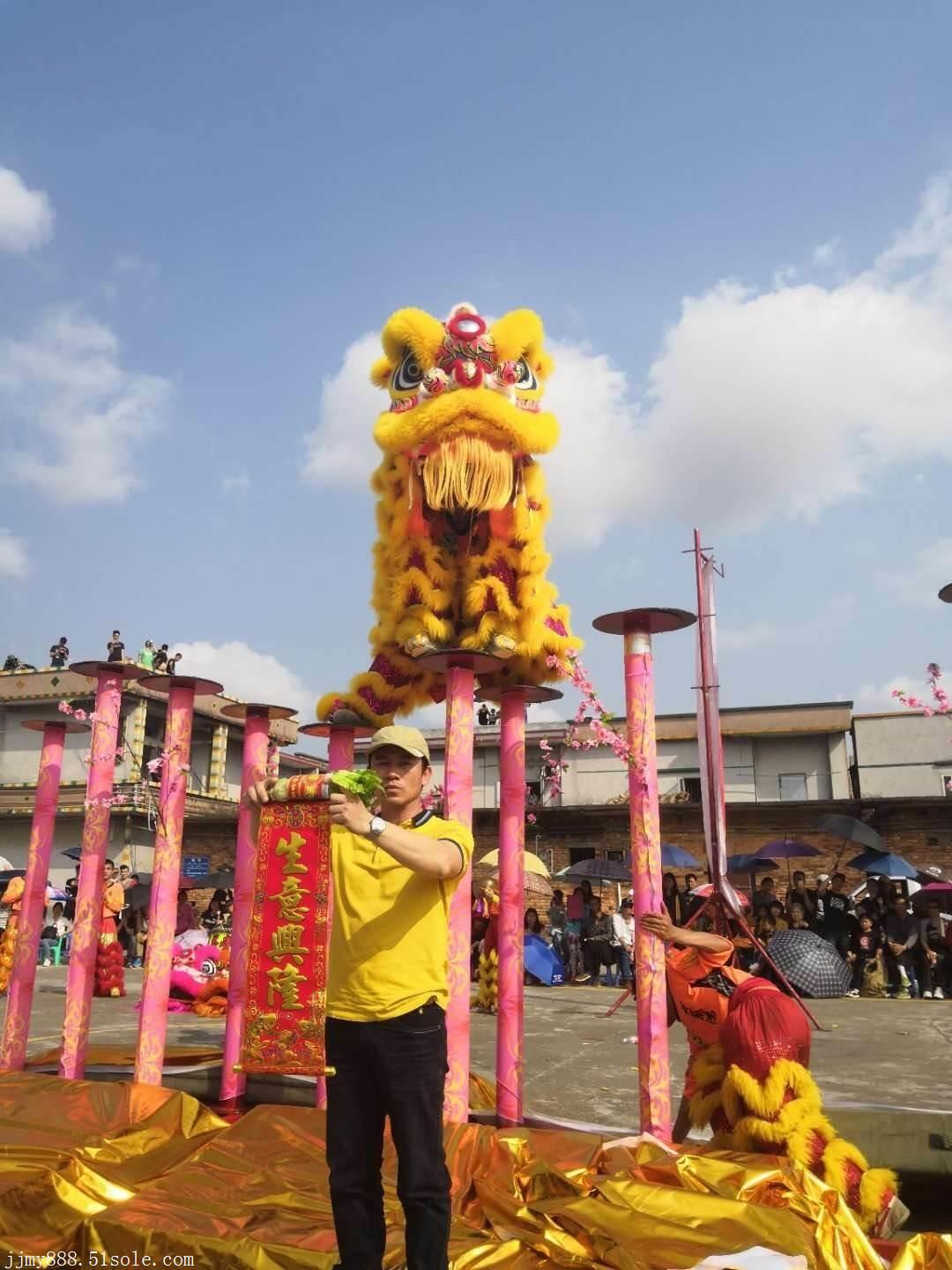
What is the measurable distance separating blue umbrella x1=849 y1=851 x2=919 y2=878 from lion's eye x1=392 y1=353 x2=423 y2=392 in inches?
412

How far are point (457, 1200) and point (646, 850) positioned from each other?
1.72m

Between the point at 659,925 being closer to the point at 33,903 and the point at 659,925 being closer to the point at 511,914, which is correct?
the point at 511,914

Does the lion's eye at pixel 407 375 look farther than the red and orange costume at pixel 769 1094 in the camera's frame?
Yes

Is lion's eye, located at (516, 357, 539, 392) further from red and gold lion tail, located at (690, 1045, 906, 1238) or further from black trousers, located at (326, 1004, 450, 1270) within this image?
black trousers, located at (326, 1004, 450, 1270)

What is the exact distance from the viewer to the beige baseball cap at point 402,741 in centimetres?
254

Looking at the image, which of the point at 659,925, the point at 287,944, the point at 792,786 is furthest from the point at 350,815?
the point at 792,786

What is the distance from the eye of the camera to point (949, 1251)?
2768mm

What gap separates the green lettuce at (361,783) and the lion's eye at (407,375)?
397 centimetres

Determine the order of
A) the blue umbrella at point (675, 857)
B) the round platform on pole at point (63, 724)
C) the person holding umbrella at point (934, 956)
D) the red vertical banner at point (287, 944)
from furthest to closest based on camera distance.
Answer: the blue umbrella at point (675, 857) → the person holding umbrella at point (934, 956) → the round platform on pole at point (63, 724) → the red vertical banner at point (287, 944)

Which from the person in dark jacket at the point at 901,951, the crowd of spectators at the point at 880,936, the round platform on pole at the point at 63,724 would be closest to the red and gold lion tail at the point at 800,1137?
the round platform on pole at the point at 63,724

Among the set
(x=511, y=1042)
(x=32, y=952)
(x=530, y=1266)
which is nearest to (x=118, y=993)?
(x=32, y=952)

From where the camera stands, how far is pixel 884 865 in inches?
526

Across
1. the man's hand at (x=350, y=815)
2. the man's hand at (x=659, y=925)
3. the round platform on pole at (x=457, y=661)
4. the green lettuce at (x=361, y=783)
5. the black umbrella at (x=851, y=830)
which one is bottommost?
the man's hand at (x=659, y=925)

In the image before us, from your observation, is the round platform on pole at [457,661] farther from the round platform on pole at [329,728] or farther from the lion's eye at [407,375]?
the lion's eye at [407,375]
